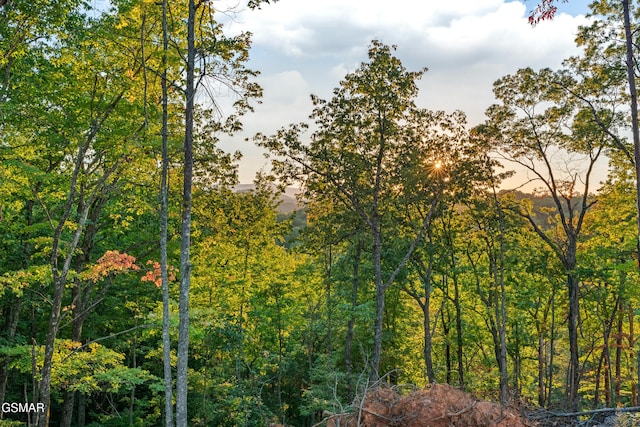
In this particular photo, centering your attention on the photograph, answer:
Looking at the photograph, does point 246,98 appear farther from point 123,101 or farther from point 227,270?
point 227,270

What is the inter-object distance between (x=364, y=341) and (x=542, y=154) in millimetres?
14729

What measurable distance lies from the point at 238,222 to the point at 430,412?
1521 centimetres

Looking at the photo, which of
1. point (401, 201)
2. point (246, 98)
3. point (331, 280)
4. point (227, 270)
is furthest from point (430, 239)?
point (246, 98)

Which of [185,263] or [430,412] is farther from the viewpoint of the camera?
[185,263]

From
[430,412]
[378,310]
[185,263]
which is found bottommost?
[430,412]

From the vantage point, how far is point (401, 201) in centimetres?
2088

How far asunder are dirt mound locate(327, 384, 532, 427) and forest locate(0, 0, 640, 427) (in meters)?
0.60

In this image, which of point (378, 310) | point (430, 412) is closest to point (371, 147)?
point (378, 310)

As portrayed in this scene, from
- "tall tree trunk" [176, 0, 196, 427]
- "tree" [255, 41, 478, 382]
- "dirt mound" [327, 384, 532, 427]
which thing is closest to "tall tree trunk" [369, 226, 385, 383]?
"tree" [255, 41, 478, 382]

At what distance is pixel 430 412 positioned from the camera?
8359 mm

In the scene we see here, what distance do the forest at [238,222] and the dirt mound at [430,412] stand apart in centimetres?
60

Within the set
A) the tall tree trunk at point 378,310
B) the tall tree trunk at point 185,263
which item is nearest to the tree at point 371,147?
the tall tree trunk at point 378,310

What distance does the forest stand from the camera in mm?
12672

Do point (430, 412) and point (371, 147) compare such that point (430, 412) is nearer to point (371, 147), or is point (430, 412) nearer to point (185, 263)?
point (185, 263)
